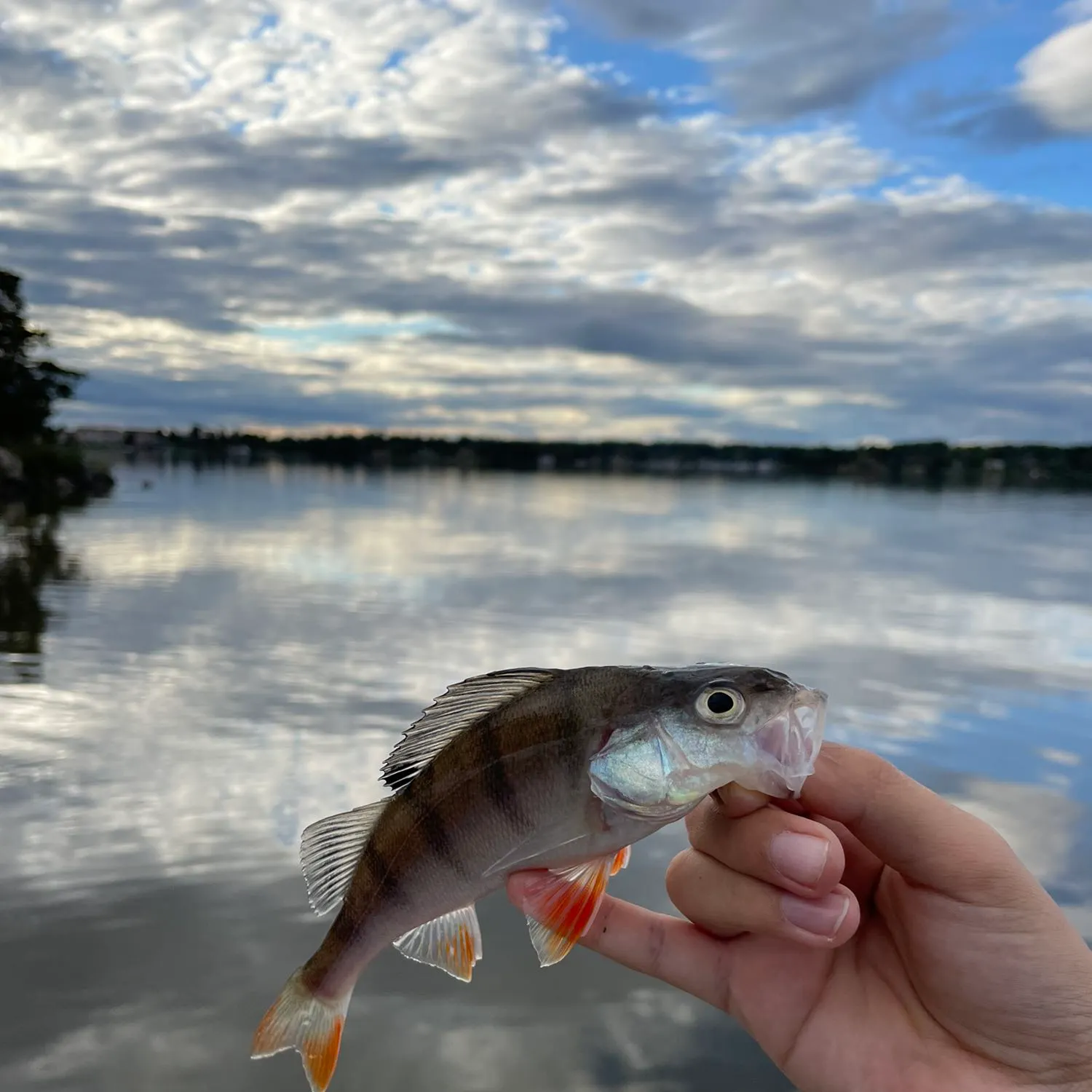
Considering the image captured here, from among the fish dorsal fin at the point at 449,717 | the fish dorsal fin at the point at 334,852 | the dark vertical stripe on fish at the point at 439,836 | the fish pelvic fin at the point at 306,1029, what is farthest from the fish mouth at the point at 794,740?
the fish pelvic fin at the point at 306,1029

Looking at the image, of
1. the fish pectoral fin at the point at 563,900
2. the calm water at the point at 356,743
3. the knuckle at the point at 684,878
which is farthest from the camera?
the calm water at the point at 356,743

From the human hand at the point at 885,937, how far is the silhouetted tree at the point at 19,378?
6795cm

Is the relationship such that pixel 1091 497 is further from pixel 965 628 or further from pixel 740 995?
pixel 740 995

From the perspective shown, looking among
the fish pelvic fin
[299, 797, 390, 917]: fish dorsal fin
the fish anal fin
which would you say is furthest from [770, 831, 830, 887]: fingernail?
the fish pelvic fin

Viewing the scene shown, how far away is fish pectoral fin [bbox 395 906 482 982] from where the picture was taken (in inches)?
110

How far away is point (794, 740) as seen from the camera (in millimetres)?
2357

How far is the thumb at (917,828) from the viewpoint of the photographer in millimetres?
2656

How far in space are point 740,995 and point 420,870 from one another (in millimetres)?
1505

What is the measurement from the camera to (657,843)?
7555 mm

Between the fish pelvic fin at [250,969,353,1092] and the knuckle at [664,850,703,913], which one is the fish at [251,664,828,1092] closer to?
the fish pelvic fin at [250,969,353,1092]

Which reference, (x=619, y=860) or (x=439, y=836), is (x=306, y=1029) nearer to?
(x=439, y=836)

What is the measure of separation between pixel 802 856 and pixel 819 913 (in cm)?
23

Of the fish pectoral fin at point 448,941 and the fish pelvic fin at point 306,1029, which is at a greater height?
the fish pectoral fin at point 448,941

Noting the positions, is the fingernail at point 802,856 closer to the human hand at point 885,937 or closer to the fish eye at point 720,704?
the human hand at point 885,937
